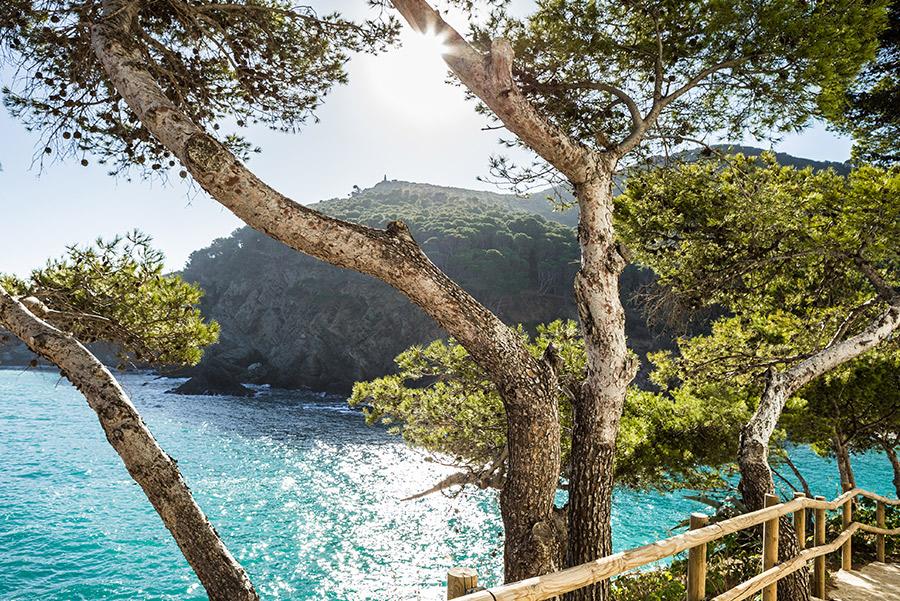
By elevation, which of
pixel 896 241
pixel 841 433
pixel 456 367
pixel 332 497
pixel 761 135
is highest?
pixel 761 135

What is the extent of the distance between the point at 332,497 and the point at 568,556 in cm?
1717

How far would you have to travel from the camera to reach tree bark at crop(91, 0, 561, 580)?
2.72 metres

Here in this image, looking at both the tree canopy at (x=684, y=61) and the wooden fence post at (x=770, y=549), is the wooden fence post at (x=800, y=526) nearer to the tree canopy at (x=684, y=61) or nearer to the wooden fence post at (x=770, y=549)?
the wooden fence post at (x=770, y=549)

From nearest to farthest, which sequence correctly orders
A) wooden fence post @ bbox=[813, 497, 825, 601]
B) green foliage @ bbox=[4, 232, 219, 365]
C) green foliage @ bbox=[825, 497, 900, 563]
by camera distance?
1. green foliage @ bbox=[4, 232, 219, 365]
2. wooden fence post @ bbox=[813, 497, 825, 601]
3. green foliage @ bbox=[825, 497, 900, 563]

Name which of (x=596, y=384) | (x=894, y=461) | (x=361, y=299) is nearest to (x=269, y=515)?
(x=596, y=384)

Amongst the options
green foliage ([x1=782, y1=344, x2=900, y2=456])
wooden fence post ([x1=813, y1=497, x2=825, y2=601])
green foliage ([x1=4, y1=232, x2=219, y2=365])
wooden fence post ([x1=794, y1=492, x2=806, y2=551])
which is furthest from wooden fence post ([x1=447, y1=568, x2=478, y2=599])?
green foliage ([x1=782, y1=344, x2=900, y2=456])

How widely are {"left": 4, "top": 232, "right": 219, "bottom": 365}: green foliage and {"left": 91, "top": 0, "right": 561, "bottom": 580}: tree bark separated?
1.94 metres

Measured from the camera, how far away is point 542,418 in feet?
10.2

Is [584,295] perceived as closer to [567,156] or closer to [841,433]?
[567,156]

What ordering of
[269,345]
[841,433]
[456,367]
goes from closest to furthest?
[456,367], [841,433], [269,345]

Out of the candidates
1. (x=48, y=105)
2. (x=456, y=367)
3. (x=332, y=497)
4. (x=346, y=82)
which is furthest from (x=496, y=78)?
(x=332, y=497)

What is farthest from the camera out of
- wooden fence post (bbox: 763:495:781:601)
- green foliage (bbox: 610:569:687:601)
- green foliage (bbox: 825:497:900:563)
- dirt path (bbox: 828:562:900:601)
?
green foliage (bbox: 825:497:900:563)

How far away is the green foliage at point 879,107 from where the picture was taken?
8023mm

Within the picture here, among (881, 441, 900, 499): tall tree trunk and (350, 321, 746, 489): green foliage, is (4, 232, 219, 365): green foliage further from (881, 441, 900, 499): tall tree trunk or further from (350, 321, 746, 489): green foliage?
(881, 441, 900, 499): tall tree trunk
